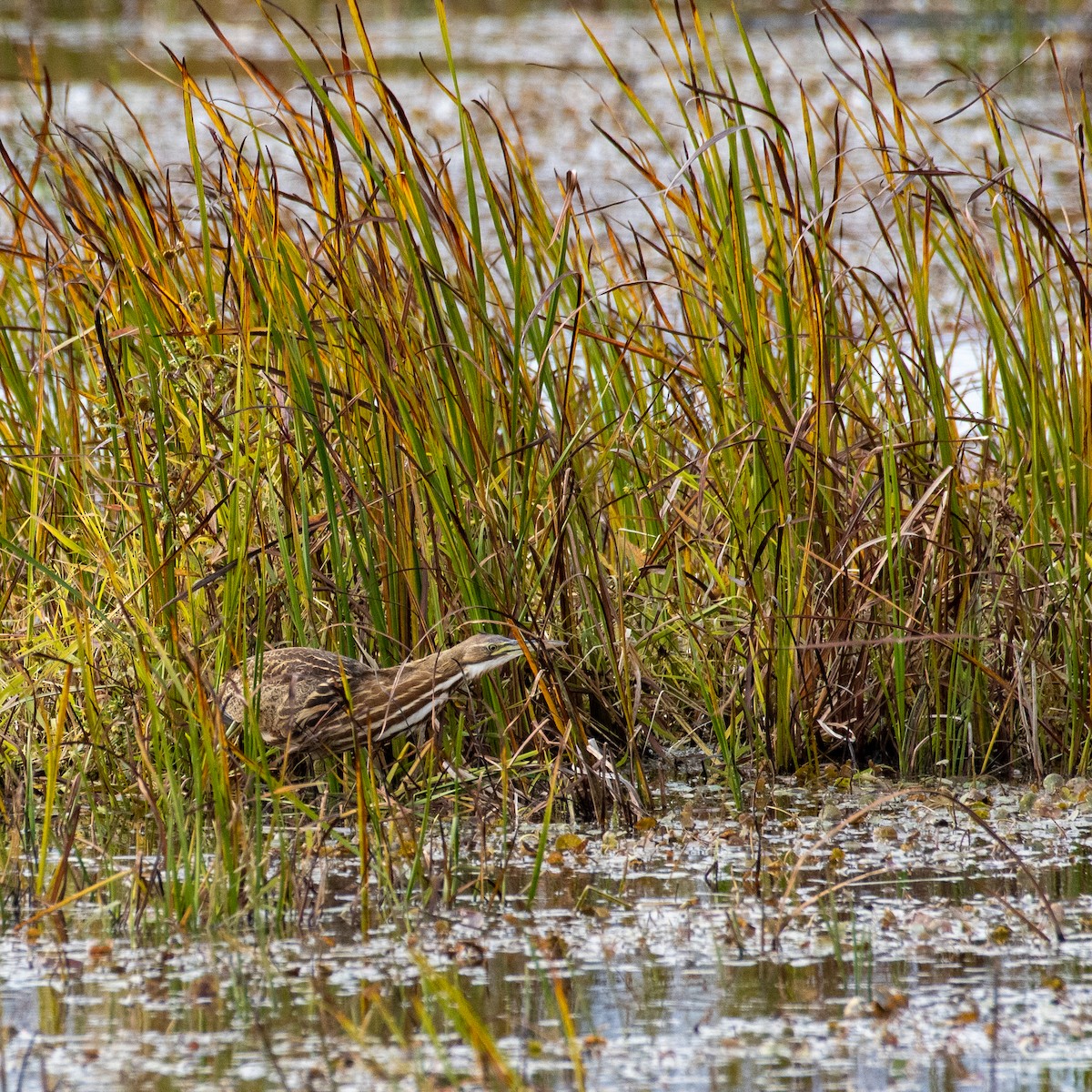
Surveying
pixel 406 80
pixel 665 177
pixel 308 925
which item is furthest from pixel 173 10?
pixel 308 925

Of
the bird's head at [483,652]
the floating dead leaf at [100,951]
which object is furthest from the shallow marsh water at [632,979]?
the bird's head at [483,652]

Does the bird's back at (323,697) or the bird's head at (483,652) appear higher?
the bird's head at (483,652)

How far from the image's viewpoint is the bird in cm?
461

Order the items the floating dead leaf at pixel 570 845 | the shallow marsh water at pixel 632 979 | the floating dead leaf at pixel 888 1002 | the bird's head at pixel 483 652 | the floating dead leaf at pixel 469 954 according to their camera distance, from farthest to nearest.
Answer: the bird's head at pixel 483 652
the floating dead leaf at pixel 570 845
the floating dead leaf at pixel 469 954
the floating dead leaf at pixel 888 1002
the shallow marsh water at pixel 632 979

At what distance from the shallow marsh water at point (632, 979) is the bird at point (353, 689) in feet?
1.43

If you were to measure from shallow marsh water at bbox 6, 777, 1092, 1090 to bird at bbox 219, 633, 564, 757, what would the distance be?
435 millimetres

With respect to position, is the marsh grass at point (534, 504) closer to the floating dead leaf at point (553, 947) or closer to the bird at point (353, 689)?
the bird at point (353, 689)

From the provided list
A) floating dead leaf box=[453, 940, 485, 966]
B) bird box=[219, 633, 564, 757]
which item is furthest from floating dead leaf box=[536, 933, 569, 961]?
bird box=[219, 633, 564, 757]

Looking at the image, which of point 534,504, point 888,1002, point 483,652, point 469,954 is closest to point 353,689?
point 483,652

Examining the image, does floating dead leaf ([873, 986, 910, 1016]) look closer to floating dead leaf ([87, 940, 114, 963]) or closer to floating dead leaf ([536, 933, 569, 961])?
floating dead leaf ([536, 933, 569, 961])

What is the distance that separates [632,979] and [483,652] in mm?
1251

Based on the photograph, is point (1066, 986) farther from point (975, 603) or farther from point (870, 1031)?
point (975, 603)

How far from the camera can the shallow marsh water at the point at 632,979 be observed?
10.2 feet

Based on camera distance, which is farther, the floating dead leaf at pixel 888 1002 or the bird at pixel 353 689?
the bird at pixel 353 689
